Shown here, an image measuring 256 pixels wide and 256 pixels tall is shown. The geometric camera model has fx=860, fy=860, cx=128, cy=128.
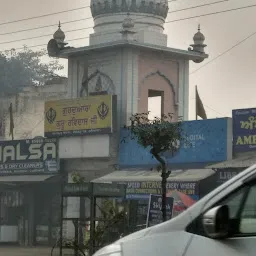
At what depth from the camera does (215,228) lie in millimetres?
4461

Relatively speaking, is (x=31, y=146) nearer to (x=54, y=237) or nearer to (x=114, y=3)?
(x=54, y=237)

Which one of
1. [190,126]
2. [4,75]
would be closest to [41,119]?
[190,126]

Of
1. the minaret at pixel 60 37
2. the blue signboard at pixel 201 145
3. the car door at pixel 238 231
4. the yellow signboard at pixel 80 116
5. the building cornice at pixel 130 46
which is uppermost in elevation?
the minaret at pixel 60 37

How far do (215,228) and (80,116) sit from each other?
91.6 ft

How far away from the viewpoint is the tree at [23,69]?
Result: 6838cm

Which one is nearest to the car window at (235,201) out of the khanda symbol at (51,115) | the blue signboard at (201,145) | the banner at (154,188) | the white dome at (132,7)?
the banner at (154,188)

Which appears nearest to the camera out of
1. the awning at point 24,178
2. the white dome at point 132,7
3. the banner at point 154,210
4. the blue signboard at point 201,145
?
the banner at point 154,210

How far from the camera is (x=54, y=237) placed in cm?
3450

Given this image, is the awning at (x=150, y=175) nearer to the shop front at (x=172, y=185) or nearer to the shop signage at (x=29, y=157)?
the shop front at (x=172, y=185)

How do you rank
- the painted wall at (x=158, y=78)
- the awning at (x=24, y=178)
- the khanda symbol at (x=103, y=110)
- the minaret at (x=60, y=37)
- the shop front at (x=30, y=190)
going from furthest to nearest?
the minaret at (x=60, y=37)
the shop front at (x=30, y=190)
the awning at (x=24, y=178)
the painted wall at (x=158, y=78)
the khanda symbol at (x=103, y=110)

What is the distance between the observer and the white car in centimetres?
445

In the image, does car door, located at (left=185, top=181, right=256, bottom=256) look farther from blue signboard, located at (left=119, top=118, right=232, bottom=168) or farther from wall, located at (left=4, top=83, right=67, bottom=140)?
wall, located at (left=4, top=83, right=67, bottom=140)

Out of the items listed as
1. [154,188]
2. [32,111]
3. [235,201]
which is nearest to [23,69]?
[32,111]

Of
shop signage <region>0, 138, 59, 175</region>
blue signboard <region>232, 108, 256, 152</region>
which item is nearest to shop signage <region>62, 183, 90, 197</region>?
blue signboard <region>232, 108, 256, 152</region>
